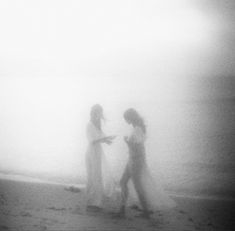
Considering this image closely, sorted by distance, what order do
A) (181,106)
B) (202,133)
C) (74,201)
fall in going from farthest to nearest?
1. (181,106)
2. (202,133)
3. (74,201)

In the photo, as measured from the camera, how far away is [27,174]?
50.8 feet

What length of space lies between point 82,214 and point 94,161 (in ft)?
3.43

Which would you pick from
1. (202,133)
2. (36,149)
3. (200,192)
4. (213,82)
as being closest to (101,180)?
(200,192)

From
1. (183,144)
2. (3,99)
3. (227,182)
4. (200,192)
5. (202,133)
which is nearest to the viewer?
(200,192)

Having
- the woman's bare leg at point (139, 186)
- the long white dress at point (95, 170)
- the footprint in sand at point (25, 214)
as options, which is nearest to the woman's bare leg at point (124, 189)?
the woman's bare leg at point (139, 186)

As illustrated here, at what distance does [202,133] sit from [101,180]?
31342mm

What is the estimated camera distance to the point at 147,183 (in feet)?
27.1

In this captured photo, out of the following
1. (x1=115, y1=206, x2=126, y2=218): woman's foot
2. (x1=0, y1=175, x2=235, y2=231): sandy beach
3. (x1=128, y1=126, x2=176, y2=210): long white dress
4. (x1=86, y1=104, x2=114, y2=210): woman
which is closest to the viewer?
(x1=0, y1=175, x2=235, y2=231): sandy beach

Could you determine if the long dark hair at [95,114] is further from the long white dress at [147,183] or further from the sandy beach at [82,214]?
the sandy beach at [82,214]

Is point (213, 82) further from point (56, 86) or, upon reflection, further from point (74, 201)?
point (74, 201)

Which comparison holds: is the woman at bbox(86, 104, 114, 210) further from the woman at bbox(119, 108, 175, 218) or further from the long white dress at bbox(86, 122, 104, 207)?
the woman at bbox(119, 108, 175, 218)

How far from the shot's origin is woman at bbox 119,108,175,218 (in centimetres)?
817

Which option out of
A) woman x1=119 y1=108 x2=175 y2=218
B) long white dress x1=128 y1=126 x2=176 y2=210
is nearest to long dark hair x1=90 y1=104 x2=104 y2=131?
Answer: woman x1=119 y1=108 x2=175 y2=218

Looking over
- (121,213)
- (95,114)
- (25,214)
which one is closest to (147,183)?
(121,213)
